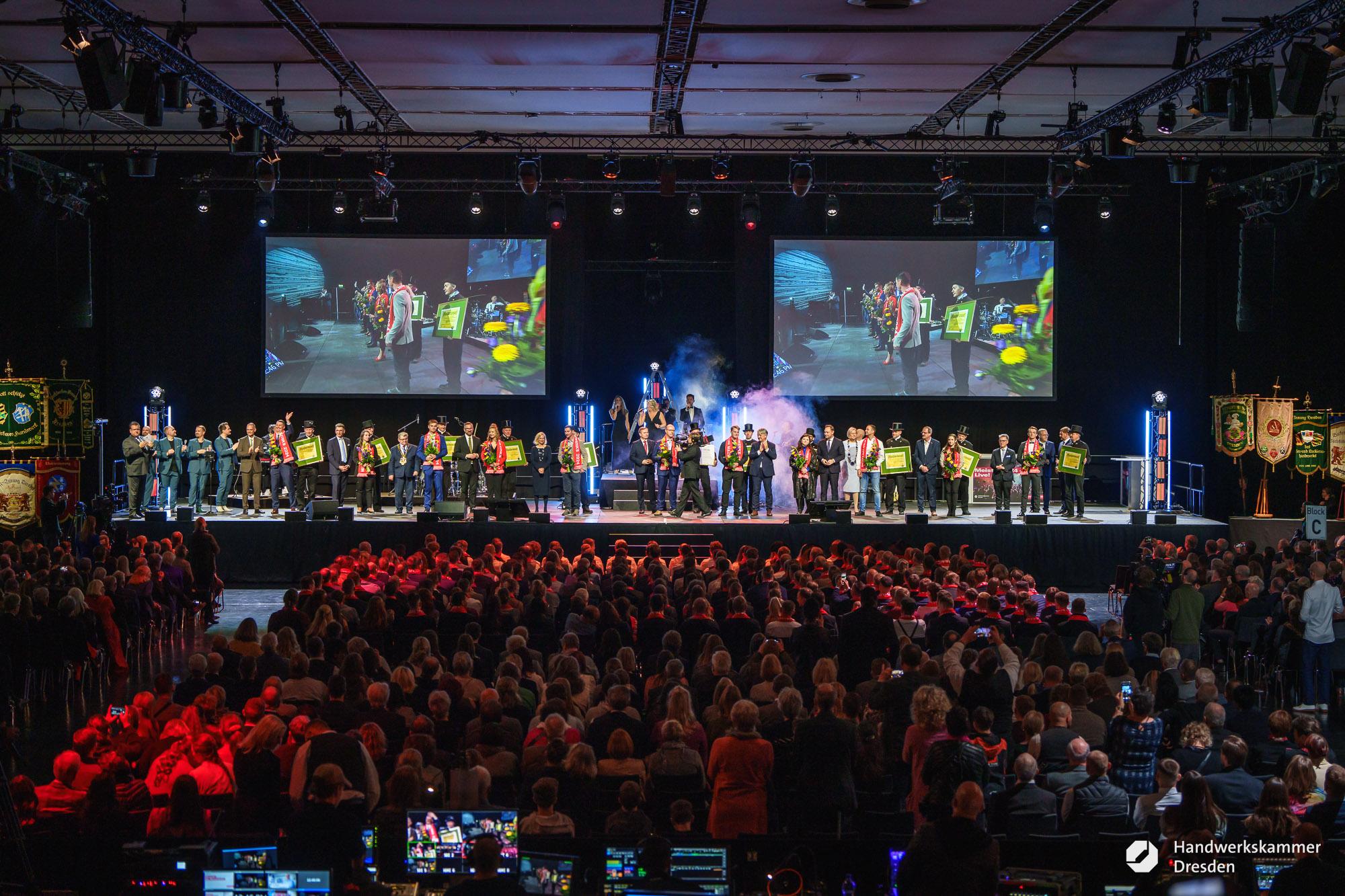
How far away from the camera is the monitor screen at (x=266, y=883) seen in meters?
5.06

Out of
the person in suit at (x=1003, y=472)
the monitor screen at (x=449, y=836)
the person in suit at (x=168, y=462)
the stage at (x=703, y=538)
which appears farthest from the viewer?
the person in suit at (x=1003, y=472)

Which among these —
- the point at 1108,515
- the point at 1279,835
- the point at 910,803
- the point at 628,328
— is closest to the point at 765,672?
the point at 910,803

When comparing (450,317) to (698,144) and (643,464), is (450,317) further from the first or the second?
(698,144)

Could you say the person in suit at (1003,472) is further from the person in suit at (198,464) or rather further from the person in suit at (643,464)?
the person in suit at (198,464)

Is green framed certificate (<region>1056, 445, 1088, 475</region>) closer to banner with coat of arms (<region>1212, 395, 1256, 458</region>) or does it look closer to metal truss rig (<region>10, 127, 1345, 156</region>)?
banner with coat of arms (<region>1212, 395, 1256, 458</region>)

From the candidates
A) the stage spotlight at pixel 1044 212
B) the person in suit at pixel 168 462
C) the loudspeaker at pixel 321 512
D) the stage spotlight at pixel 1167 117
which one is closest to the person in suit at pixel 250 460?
the person in suit at pixel 168 462

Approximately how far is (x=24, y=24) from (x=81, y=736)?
11368 millimetres

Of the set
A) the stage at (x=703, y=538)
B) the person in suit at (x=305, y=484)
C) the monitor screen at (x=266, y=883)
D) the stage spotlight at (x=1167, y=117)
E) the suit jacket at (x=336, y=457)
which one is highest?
the stage spotlight at (x=1167, y=117)

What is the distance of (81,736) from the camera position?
763 cm

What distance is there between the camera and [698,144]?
2308 cm

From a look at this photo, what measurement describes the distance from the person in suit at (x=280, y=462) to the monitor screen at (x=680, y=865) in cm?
1744

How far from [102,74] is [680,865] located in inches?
394

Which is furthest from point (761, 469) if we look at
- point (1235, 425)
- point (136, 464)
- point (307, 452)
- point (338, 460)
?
point (136, 464)

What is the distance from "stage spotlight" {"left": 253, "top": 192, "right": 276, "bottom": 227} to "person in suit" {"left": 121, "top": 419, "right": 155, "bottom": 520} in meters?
4.28
